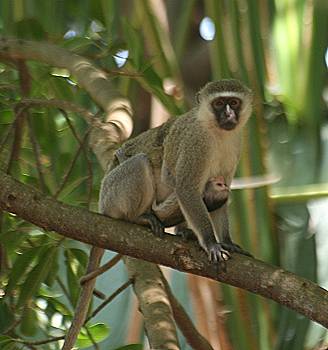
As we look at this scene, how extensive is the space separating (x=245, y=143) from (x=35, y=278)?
143 centimetres

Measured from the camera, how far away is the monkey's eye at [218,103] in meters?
4.29

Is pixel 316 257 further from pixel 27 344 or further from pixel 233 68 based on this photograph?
pixel 27 344

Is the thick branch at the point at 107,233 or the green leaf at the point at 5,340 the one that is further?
the green leaf at the point at 5,340

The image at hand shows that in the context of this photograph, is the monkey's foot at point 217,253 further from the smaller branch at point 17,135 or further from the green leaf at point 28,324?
the smaller branch at point 17,135

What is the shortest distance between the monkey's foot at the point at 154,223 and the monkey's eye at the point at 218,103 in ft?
2.14

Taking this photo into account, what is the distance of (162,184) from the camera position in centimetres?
442

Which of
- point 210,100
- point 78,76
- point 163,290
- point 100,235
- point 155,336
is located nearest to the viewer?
point 100,235

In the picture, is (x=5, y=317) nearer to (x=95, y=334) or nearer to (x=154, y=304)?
(x=95, y=334)

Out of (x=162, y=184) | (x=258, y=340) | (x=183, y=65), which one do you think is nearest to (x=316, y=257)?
(x=258, y=340)

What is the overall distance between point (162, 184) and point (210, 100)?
520mm

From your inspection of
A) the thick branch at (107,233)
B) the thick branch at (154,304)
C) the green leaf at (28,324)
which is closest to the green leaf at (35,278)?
the green leaf at (28,324)

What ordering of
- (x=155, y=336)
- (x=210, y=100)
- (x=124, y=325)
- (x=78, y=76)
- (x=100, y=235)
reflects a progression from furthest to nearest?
(x=124, y=325), (x=78, y=76), (x=210, y=100), (x=155, y=336), (x=100, y=235)

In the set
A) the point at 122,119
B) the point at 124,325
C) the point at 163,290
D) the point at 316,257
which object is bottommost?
the point at 124,325

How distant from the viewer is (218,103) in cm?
432
